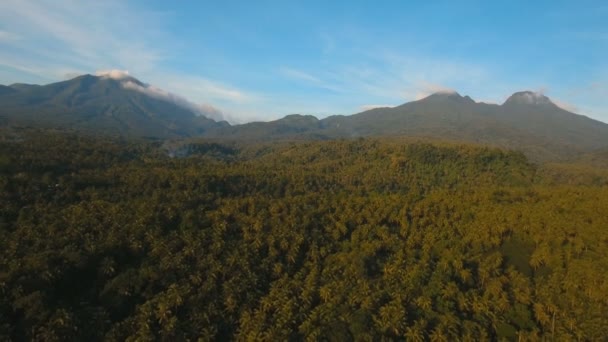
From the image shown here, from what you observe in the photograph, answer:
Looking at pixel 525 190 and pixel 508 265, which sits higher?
pixel 525 190

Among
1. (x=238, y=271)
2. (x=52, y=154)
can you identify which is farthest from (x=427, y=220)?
(x=52, y=154)

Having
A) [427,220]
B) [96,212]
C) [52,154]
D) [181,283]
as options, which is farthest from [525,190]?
[52,154]

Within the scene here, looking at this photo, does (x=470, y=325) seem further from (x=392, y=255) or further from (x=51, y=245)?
(x=51, y=245)

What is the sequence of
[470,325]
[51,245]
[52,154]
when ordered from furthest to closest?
1. [52,154]
2. [51,245]
3. [470,325]

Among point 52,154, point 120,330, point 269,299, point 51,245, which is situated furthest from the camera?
point 52,154

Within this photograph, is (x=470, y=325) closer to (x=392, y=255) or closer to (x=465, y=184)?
(x=392, y=255)

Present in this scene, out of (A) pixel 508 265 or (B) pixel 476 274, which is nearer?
(B) pixel 476 274
